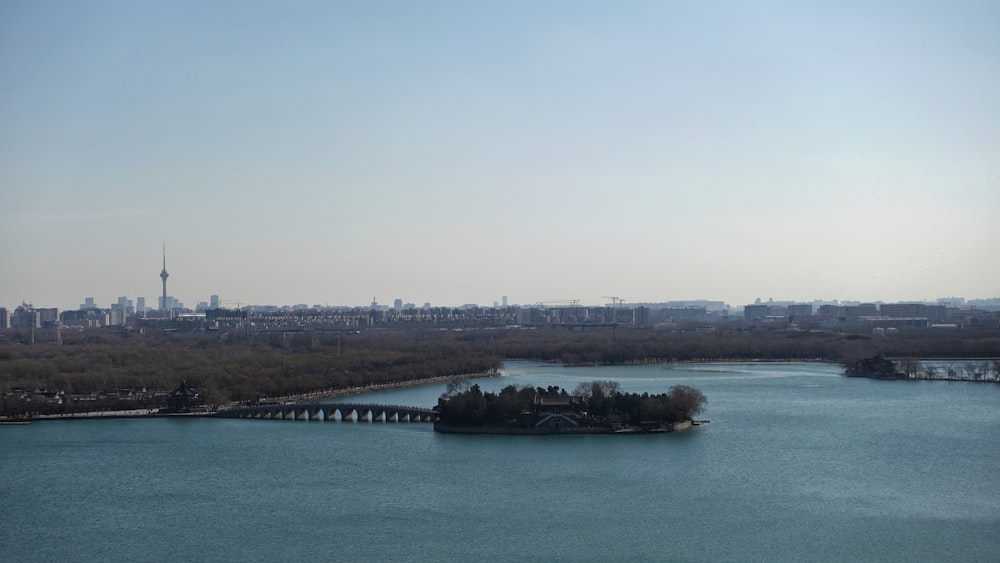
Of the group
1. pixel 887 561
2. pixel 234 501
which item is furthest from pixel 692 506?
pixel 234 501

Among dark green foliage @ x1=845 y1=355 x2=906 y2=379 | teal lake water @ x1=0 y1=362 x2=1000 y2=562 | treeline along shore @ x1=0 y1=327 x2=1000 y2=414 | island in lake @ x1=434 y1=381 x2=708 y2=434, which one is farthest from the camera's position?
dark green foliage @ x1=845 y1=355 x2=906 y2=379

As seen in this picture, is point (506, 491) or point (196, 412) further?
point (196, 412)

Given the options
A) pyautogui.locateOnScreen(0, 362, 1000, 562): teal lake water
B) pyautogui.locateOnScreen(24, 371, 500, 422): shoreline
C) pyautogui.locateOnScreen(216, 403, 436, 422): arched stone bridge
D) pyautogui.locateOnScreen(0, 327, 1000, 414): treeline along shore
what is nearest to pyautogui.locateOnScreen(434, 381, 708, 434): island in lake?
pyautogui.locateOnScreen(0, 362, 1000, 562): teal lake water

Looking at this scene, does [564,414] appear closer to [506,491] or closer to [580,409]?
[580,409]

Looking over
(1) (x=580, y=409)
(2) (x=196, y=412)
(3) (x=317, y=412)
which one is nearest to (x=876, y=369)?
(1) (x=580, y=409)

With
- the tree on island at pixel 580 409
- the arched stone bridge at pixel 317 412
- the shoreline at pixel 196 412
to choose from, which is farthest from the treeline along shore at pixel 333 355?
the tree on island at pixel 580 409

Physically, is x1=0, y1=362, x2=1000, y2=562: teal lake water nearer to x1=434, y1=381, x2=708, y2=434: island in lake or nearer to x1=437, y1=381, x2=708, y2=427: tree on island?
x1=434, y1=381, x2=708, y2=434: island in lake
